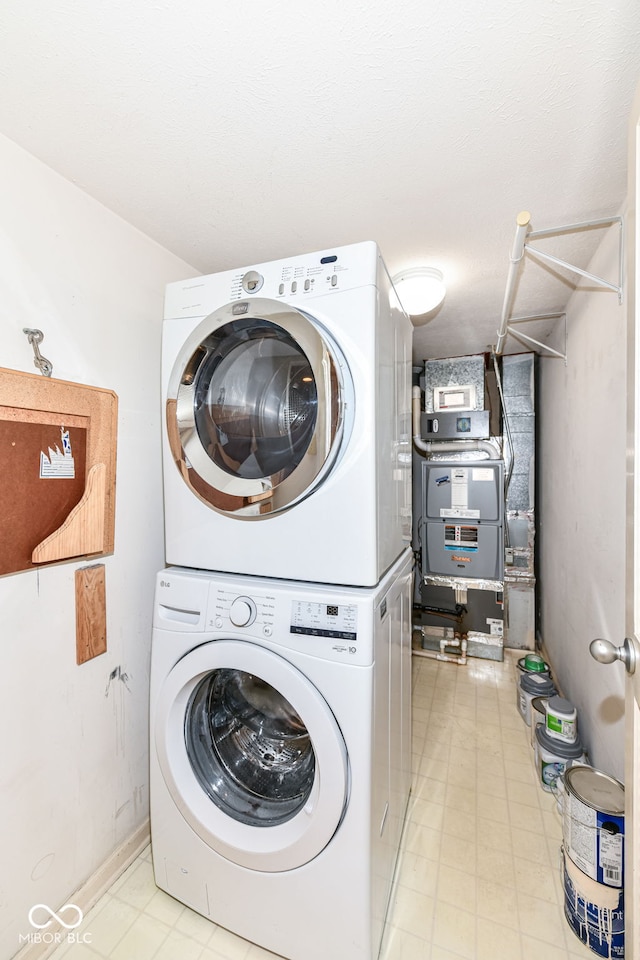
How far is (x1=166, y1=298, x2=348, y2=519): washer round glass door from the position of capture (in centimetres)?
112

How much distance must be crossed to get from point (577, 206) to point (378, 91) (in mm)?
847

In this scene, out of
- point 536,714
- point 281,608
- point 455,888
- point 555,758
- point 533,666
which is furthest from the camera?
point 533,666

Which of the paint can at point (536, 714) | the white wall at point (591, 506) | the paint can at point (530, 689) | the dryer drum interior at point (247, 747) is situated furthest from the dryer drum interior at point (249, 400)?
the paint can at point (530, 689)

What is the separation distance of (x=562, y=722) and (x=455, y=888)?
814 mm

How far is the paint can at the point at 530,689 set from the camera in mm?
2229

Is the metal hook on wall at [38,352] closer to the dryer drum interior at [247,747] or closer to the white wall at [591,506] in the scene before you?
the dryer drum interior at [247,747]

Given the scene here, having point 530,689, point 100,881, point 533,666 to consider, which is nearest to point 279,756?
point 100,881

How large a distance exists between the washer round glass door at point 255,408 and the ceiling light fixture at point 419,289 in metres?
0.88

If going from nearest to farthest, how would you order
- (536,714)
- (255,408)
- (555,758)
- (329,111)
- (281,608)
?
(329,111)
(281,608)
(255,408)
(555,758)
(536,714)

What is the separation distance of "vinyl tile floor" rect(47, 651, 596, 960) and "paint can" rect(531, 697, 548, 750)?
2.8 inches

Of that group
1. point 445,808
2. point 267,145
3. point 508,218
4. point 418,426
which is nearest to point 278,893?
point 445,808

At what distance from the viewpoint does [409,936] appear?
4.10 ft

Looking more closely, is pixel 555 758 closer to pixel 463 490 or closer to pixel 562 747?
pixel 562 747

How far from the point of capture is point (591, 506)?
1.86 metres
